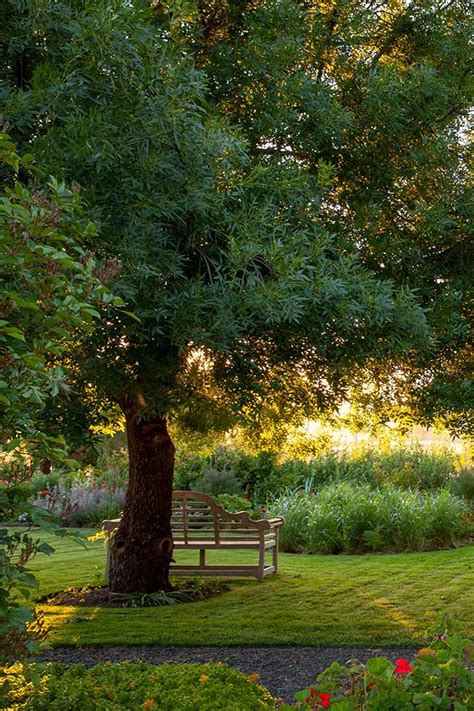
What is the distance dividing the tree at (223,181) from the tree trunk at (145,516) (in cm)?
111

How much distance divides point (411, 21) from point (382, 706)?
6126 millimetres

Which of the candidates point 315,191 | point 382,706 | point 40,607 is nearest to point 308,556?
point 40,607

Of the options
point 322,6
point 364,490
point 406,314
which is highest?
point 322,6

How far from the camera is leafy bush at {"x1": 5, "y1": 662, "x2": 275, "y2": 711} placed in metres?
3.97

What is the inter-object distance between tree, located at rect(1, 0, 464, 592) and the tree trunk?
1110 mm

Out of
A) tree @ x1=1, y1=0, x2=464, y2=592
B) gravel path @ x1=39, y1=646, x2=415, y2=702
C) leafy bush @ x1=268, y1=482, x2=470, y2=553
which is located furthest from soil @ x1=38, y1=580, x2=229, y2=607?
leafy bush @ x1=268, y1=482, x2=470, y2=553

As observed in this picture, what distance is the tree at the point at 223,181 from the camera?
5.16 meters

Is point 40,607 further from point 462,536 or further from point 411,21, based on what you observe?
point 462,536

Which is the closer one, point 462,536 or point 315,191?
point 315,191

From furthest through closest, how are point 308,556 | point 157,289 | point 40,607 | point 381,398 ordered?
point 308,556 → point 40,607 → point 381,398 → point 157,289

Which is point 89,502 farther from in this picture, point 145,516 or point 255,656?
point 255,656

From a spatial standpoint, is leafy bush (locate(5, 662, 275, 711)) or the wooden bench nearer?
leafy bush (locate(5, 662, 275, 711))

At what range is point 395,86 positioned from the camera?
22.6 ft

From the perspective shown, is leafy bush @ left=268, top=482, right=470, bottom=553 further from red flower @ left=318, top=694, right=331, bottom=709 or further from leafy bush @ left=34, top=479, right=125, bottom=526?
red flower @ left=318, top=694, right=331, bottom=709
